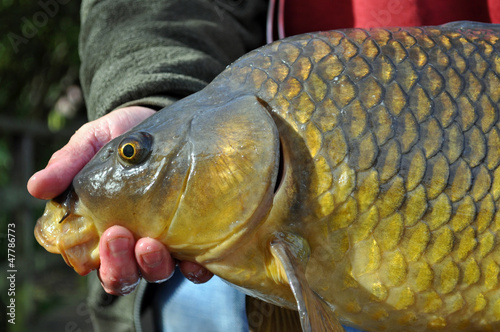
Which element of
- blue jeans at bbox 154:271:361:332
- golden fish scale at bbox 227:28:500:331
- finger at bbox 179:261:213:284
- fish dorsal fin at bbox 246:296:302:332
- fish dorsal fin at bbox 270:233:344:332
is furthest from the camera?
blue jeans at bbox 154:271:361:332

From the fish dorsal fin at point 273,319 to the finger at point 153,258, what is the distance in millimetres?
322

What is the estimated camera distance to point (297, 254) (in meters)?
1.16

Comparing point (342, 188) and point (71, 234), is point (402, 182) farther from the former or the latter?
point (71, 234)

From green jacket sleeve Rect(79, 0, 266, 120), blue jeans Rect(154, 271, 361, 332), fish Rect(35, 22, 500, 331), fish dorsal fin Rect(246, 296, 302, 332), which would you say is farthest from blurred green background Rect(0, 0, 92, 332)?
fish Rect(35, 22, 500, 331)

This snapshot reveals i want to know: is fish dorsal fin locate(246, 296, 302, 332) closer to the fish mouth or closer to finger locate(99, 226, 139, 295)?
finger locate(99, 226, 139, 295)

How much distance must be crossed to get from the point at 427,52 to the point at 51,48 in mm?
5099

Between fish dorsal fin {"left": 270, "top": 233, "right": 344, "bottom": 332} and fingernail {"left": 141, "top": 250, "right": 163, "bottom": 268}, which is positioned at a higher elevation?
fish dorsal fin {"left": 270, "top": 233, "right": 344, "bottom": 332}

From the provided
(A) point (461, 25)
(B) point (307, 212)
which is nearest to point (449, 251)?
(B) point (307, 212)

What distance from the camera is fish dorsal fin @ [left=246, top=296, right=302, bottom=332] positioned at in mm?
1502

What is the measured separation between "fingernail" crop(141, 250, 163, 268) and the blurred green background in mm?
3242

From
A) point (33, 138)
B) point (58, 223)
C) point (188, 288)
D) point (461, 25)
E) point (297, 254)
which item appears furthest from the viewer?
point (33, 138)

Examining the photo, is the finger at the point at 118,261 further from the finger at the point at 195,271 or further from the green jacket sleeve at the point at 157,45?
the green jacket sleeve at the point at 157,45

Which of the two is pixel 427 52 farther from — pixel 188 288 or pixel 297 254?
pixel 188 288

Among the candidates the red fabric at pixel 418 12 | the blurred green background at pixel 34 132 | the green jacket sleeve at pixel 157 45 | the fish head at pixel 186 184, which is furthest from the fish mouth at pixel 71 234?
the blurred green background at pixel 34 132
